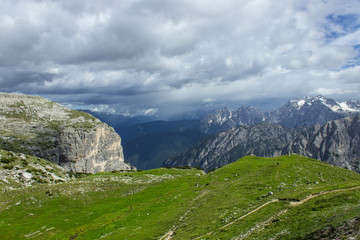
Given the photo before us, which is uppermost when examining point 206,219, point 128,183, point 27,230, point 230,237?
point 230,237

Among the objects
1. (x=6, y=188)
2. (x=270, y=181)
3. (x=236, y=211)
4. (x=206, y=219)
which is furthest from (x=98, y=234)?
(x=6, y=188)

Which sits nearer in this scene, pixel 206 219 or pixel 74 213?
pixel 206 219

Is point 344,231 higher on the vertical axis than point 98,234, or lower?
higher

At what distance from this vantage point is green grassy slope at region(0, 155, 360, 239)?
2970cm

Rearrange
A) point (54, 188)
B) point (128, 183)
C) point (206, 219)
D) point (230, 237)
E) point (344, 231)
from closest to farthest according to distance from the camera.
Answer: point (344, 231), point (230, 237), point (206, 219), point (54, 188), point (128, 183)

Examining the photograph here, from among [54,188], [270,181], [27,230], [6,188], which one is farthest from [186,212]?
[6,188]

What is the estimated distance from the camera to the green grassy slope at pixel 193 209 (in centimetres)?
2970

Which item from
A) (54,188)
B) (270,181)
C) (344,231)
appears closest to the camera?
(344,231)

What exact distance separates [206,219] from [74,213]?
1652 inches

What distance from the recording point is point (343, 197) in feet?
106

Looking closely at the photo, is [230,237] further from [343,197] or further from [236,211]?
[343,197]

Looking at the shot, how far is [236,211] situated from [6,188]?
79.0 m

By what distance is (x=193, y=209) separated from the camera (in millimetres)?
54562

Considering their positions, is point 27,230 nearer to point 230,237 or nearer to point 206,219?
point 206,219
